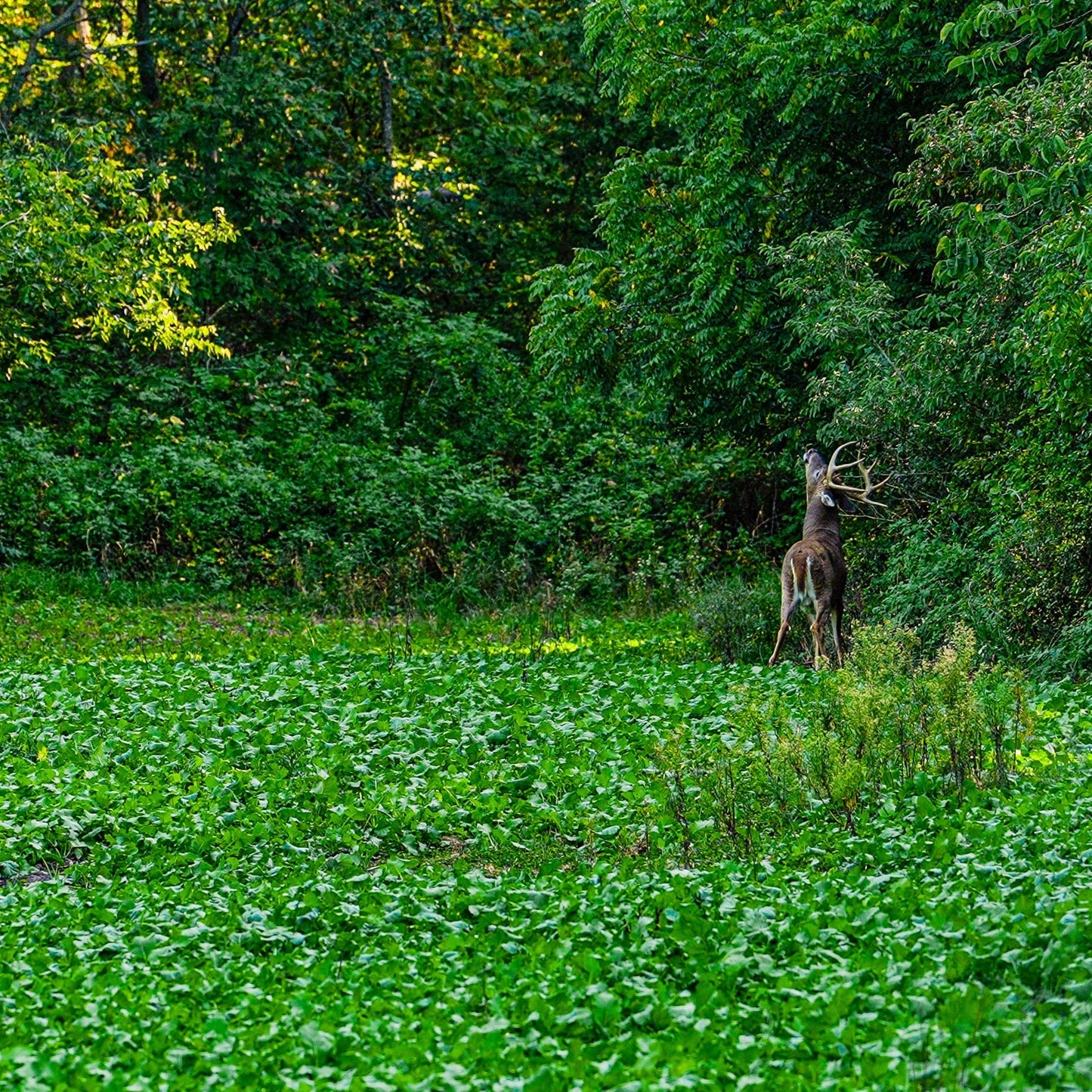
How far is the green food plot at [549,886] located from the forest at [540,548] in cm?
3

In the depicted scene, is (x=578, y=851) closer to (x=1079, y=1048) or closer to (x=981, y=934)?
(x=981, y=934)

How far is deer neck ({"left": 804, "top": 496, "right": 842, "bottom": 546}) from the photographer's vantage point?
12938 mm

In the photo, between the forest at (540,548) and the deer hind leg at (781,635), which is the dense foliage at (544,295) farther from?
the deer hind leg at (781,635)

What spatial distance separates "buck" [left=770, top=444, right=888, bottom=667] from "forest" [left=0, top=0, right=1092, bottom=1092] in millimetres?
547

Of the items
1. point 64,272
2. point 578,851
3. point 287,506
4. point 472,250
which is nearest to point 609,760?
point 578,851

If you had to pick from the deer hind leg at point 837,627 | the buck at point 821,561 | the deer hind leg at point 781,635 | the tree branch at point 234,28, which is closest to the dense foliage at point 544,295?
the tree branch at point 234,28

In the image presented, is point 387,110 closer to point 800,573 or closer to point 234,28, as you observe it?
point 234,28

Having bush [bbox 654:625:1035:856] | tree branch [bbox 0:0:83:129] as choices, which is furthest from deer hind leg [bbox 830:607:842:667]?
tree branch [bbox 0:0:83:129]

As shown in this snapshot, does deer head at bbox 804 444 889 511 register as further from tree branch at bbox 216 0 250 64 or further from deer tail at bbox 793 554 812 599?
tree branch at bbox 216 0 250 64

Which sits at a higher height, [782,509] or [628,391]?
[628,391]

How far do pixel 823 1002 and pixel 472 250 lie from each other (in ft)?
74.9

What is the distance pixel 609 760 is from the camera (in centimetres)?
949

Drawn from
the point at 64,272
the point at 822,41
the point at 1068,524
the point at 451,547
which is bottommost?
the point at 451,547

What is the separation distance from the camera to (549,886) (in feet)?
22.2
